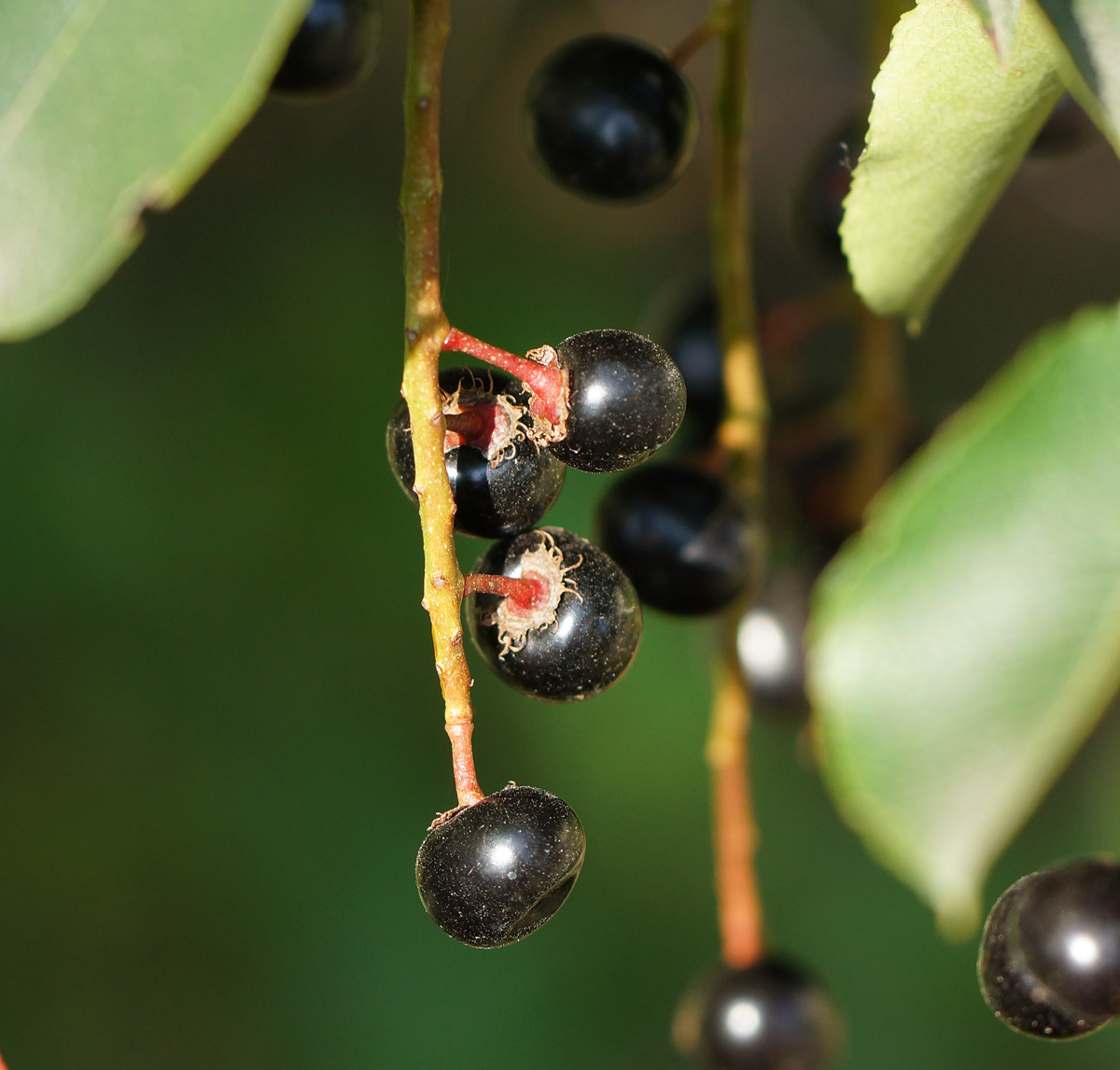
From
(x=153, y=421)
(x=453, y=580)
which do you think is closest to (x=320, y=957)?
(x=153, y=421)

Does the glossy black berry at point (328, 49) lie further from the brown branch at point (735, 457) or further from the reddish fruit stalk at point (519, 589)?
the reddish fruit stalk at point (519, 589)

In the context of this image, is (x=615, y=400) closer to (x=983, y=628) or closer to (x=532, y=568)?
(x=532, y=568)

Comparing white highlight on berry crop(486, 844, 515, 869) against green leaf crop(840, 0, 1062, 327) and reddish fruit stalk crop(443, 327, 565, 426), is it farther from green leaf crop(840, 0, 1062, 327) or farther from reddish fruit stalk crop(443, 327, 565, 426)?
green leaf crop(840, 0, 1062, 327)

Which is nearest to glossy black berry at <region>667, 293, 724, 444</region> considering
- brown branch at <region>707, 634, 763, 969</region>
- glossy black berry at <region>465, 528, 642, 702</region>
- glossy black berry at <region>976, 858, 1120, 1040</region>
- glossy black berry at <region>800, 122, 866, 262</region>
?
glossy black berry at <region>800, 122, 866, 262</region>

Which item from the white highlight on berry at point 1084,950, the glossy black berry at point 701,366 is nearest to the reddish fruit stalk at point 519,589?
the white highlight on berry at point 1084,950

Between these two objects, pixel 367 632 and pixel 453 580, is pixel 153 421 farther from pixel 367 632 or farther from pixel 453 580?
pixel 453 580

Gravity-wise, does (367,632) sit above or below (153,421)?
below

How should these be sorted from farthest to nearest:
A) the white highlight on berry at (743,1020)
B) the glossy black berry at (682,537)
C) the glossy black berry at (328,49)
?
the white highlight on berry at (743,1020), the glossy black berry at (682,537), the glossy black berry at (328,49)
